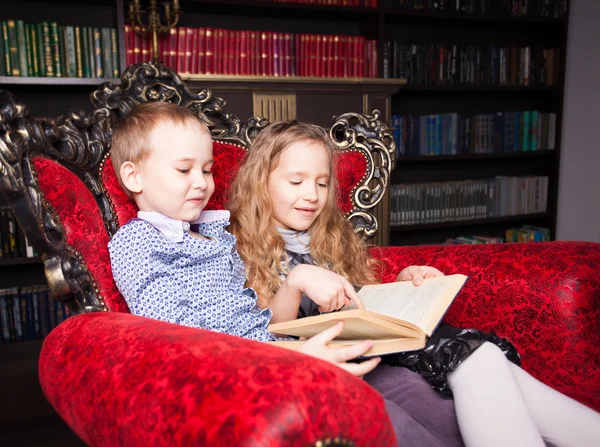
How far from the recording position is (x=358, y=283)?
4.49 feet

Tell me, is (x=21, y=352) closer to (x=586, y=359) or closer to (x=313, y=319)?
(x=313, y=319)

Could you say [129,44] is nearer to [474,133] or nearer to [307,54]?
[307,54]

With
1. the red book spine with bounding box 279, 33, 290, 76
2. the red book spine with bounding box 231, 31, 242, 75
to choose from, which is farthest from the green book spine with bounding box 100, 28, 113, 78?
the red book spine with bounding box 279, 33, 290, 76

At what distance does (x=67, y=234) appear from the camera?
100 cm

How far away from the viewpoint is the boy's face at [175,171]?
1.04 metres

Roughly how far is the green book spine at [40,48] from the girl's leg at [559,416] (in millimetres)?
2394

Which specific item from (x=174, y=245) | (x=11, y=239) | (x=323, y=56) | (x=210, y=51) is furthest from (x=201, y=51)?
(x=174, y=245)

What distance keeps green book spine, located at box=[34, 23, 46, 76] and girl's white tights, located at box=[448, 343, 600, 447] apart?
2.34 metres

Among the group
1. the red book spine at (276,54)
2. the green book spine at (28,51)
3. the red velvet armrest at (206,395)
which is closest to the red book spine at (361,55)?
the red book spine at (276,54)

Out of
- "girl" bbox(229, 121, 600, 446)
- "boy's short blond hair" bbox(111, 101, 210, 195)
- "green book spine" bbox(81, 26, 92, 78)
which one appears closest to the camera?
"girl" bbox(229, 121, 600, 446)

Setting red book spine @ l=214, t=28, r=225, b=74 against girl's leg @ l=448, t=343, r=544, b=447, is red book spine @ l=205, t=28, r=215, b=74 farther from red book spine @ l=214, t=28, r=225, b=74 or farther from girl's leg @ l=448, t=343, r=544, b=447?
girl's leg @ l=448, t=343, r=544, b=447

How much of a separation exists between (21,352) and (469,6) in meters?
3.14

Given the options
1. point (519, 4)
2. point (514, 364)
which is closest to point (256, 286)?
point (514, 364)

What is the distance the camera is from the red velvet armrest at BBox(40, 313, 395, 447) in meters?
0.55
